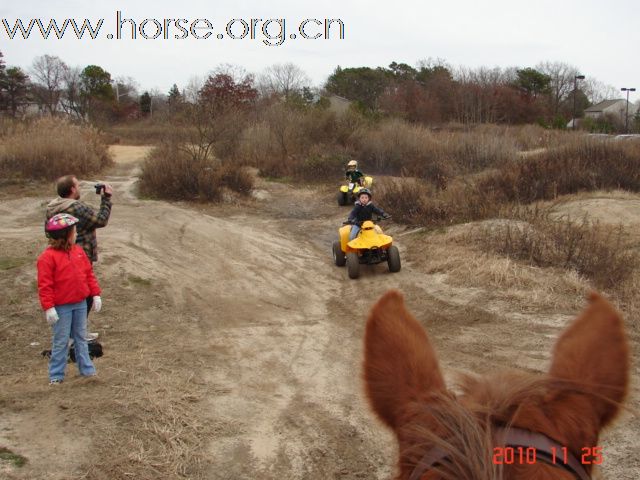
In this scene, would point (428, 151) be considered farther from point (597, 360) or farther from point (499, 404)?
point (499, 404)

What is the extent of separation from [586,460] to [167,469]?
9.34ft

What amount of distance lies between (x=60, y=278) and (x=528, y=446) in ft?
12.9

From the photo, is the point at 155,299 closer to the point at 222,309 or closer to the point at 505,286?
the point at 222,309

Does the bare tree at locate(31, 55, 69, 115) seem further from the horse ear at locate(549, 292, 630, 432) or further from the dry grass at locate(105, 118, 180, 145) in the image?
the horse ear at locate(549, 292, 630, 432)

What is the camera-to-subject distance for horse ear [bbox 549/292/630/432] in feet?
3.97

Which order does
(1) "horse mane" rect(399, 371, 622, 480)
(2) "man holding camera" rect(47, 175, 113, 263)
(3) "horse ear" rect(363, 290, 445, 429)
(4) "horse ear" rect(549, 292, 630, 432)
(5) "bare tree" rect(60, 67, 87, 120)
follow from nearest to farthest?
(1) "horse mane" rect(399, 371, 622, 480), (4) "horse ear" rect(549, 292, 630, 432), (3) "horse ear" rect(363, 290, 445, 429), (2) "man holding camera" rect(47, 175, 113, 263), (5) "bare tree" rect(60, 67, 87, 120)

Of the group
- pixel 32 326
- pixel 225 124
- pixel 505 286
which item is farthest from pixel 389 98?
pixel 32 326

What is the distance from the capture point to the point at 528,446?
1052mm

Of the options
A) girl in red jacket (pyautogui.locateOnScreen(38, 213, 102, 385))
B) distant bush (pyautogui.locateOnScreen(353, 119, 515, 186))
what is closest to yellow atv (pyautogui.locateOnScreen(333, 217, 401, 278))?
girl in red jacket (pyautogui.locateOnScreen(38, 213, 102, 385))

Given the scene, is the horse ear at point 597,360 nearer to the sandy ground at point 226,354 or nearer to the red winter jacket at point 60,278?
the sandy ground at point 226,354

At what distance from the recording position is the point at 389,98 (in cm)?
3700

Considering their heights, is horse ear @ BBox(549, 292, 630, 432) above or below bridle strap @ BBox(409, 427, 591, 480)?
above

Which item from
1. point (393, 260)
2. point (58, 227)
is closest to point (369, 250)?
point (393, 260)

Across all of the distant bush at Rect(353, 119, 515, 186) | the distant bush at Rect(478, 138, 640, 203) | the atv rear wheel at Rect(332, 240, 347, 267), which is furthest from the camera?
the distant bush at Rect(353, 119, 515, 186)
